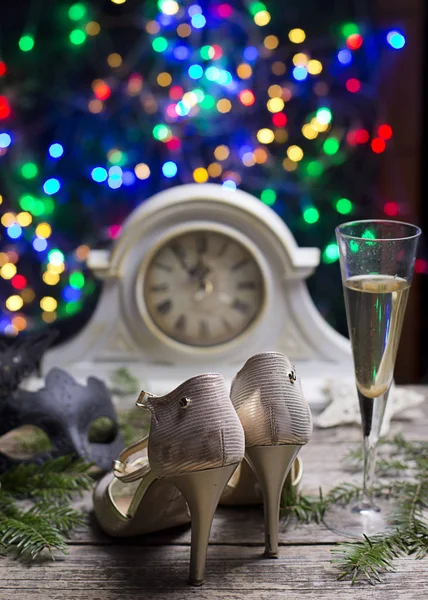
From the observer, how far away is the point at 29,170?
2543mm

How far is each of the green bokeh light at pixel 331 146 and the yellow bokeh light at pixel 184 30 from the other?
0.50 m

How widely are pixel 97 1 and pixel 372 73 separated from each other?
31.9 inches

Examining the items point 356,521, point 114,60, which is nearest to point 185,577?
point 356,521

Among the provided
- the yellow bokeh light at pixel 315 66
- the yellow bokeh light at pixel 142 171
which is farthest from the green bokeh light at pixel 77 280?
the yellow bokeh light at pixel 315 66

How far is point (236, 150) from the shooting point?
252cm

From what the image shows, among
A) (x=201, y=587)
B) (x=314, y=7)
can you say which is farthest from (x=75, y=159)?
(x=201, y=587)

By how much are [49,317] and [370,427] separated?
1615 millimetres

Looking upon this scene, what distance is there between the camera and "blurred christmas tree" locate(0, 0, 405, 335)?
244 cm

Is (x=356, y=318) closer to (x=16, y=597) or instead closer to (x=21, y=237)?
(x=16, y=597)

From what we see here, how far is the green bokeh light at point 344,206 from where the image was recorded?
2.51 metres

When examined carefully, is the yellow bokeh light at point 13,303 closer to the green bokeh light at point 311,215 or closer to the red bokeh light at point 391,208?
the green bokeh light at point 311,215

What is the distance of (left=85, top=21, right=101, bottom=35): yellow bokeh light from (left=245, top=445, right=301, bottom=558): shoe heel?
5.71 ft

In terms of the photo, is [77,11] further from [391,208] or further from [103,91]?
[391,208]

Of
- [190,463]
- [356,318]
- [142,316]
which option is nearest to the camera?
[190,463]
